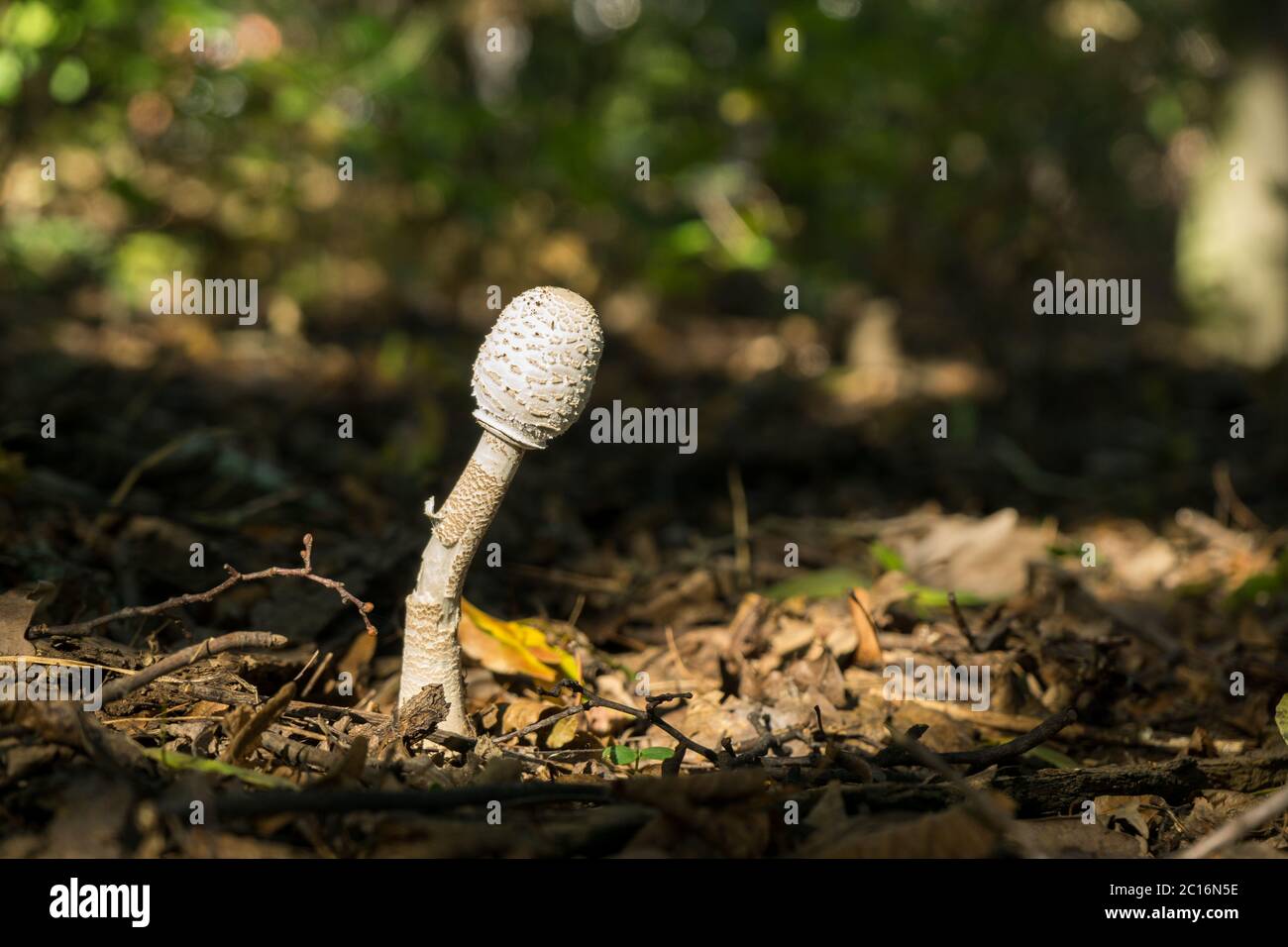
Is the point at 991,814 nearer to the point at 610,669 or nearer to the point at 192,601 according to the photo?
the point at 610,669

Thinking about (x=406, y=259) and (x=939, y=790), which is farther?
(x=406, y=259)

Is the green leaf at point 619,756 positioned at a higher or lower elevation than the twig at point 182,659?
lower

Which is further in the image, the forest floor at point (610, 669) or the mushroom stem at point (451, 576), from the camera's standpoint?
the mushroom stem at point (451, 576)

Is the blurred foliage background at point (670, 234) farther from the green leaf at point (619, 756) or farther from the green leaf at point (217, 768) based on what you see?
the green leaf at point (619, 756)

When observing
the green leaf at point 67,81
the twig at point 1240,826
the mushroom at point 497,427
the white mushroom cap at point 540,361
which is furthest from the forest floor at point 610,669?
the green leaf at point 67,81
